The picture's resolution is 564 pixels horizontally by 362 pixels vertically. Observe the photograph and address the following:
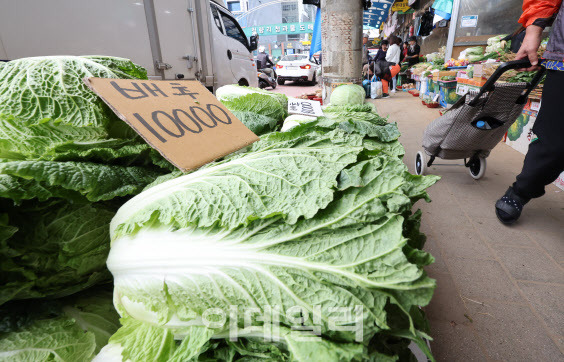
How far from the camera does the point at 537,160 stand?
250cm

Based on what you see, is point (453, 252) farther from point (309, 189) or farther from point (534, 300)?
point (309, 189)

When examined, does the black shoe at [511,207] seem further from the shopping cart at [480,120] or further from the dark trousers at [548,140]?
the shopping cart at [480,120]

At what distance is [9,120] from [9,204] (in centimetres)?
39

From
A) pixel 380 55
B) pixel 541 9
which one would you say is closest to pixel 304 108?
pixel 541 9

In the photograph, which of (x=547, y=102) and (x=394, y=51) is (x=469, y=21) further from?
(x=547, y=102)

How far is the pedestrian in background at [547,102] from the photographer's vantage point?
90.2 inches

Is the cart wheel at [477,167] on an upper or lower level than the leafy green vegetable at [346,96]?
lower

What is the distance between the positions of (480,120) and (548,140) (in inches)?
39.1

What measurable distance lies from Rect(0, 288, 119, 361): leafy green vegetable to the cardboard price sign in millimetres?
619

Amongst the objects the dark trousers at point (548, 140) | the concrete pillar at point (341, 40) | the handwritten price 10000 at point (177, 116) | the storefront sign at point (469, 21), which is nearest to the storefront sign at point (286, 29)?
the storefront sign at point (469, 21)

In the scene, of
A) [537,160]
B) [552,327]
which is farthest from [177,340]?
[537,160]

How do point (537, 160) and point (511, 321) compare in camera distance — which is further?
point (537, 160)

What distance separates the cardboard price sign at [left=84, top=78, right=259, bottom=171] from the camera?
116 cm

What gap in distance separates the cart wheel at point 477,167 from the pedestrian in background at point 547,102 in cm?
118
